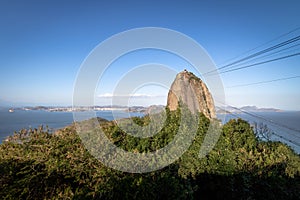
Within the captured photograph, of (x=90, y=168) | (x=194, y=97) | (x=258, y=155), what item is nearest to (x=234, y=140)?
(x=258, y=155)

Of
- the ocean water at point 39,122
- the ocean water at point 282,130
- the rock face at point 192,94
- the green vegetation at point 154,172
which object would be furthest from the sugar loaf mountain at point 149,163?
the ocean water at point 282,130

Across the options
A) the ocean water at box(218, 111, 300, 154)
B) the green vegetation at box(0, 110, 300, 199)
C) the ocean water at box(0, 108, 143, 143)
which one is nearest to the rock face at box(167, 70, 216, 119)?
the ocean water at box(218, 111, 300, 154)

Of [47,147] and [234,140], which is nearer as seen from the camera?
[47,147]

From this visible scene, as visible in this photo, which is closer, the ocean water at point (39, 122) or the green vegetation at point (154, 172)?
the green vegetation at point (154, 172)

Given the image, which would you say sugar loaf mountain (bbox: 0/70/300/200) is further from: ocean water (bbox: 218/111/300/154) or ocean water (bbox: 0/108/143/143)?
ocean water (bbox: 218/111/300/154)

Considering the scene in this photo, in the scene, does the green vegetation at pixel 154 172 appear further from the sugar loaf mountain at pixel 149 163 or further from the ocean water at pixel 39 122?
the ocean water at pixel 39 122

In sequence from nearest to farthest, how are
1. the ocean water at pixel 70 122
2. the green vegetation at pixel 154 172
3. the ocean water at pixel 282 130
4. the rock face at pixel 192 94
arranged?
the green vegetation at pixel 154 172, the rock face at pixel 192 94, the ocean water at pixel 70 122, the ocean water at pixel 282 130

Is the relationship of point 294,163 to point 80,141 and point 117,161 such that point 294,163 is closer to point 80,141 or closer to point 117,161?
point 117,161

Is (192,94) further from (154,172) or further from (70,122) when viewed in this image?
(70,122)
